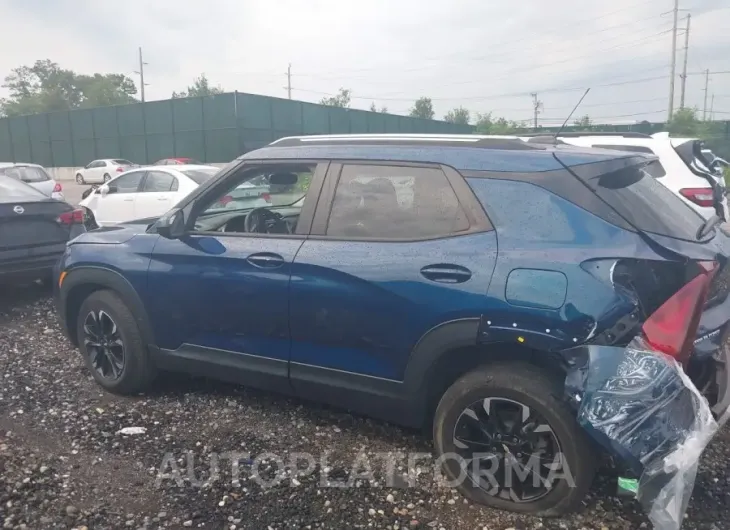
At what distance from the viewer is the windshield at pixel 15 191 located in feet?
20.9

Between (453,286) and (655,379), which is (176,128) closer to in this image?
(453,286)

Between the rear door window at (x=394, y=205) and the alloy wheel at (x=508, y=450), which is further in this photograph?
the rear door window at (x=394, y=205)

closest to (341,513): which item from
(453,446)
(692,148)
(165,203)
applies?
(453,446)

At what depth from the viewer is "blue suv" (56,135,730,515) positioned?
2.70 metres

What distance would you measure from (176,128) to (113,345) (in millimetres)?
32545

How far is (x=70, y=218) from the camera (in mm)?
6750

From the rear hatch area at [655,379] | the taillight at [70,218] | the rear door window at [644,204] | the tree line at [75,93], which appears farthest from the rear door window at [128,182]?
the tree line at [75,93]

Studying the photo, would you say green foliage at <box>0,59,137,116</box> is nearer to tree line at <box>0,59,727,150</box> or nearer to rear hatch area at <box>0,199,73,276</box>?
tree line at <box>0,59,727,150</box>

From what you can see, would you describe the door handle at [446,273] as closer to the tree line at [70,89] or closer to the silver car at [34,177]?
the silver car at [34,177]

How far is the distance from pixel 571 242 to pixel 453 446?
3.70ft

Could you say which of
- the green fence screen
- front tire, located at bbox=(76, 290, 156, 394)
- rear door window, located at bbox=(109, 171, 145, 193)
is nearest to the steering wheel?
front tire, located at bbox=(76, 290, 156, 394)

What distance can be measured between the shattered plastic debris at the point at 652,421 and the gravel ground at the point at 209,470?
1.37 feet

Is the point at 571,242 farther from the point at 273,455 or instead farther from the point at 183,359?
the point at 183,359

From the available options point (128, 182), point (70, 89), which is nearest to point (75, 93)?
point (70, 89)
